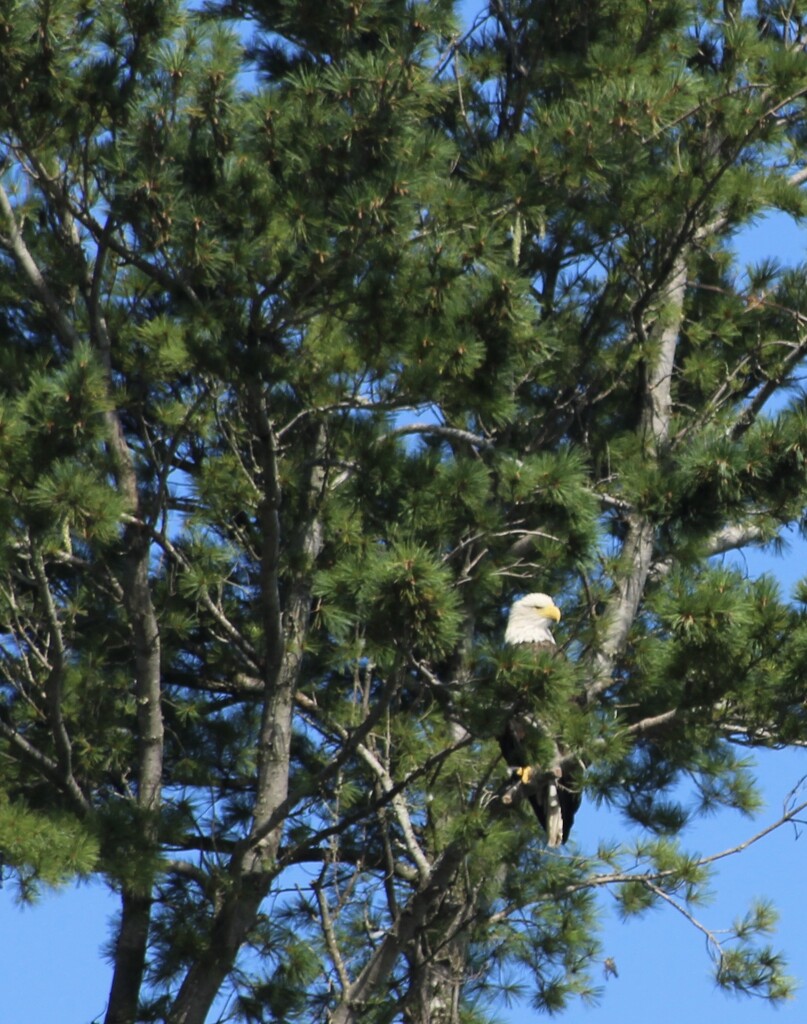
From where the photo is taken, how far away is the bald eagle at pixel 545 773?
19.4 feet

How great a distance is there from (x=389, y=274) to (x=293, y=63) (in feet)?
4.74

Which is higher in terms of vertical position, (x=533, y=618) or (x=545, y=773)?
(x=533, y=618)

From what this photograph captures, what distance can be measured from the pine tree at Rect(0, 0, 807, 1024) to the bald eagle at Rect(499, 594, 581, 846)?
118mm

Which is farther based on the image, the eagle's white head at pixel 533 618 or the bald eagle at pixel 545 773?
the eagle's white head at pixel 533 618

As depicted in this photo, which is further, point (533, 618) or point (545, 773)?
point (533, 618)

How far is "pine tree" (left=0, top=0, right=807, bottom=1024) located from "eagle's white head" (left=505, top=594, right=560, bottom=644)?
6.0 inches

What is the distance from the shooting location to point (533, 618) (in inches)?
284

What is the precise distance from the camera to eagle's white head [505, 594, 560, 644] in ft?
23.3

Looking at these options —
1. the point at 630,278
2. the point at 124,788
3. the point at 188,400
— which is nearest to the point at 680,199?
the point at 630,278

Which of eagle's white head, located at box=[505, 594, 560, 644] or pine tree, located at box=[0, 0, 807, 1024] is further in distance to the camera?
eagle's white head, located at box=[505, 594, 560, 644]

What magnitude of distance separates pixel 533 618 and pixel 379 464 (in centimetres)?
164

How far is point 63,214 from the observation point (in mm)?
6309

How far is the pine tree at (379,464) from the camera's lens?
537cm

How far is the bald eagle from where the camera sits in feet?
19.4
